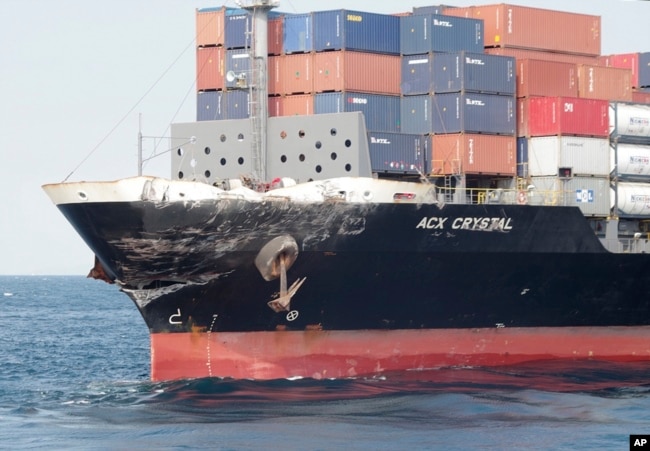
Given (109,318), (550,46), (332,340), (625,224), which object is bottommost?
(109,318)

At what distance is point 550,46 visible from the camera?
114 feet

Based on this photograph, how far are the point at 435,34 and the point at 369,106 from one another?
296cm

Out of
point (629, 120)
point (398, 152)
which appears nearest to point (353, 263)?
point (398, 152)

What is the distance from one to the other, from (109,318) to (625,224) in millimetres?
34335

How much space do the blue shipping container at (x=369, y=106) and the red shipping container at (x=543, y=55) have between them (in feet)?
14.4

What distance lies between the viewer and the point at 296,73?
101 feet

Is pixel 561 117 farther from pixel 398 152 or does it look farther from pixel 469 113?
pixel 398 152

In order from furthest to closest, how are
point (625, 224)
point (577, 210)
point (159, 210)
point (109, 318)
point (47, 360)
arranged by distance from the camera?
point (109, 318)
point (47, 360)
point (625, 224)
point (577, 210)
point (159, 210)

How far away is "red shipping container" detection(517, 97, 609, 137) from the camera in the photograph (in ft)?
105

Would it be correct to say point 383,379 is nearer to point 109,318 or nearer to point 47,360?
point 47,360

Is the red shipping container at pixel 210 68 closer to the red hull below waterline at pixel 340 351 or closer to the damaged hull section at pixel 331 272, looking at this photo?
the damaged hull section at pixel 331 272

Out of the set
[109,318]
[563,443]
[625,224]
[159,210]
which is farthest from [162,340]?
[109,318]

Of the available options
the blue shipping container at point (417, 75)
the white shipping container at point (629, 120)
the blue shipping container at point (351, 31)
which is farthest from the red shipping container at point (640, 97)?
the blue shipping container at point (351, 31)

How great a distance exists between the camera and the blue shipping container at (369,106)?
29.9m
